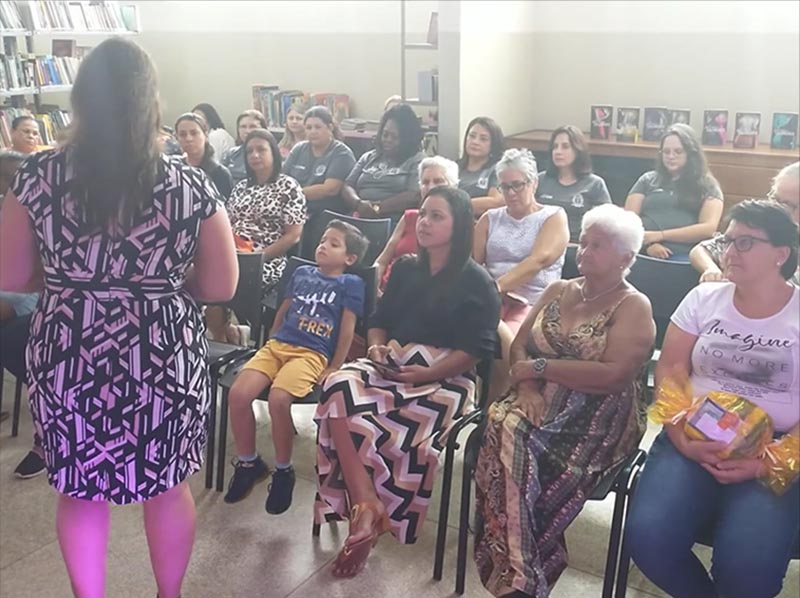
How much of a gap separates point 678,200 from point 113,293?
2.88 metres

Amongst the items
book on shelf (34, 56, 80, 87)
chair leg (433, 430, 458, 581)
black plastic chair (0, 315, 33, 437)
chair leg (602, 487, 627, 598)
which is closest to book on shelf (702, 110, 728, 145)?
chair leg (433, 430, 458, 581)

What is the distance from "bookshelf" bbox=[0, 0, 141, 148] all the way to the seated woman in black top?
413 centimetres

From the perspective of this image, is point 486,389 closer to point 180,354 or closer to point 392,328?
point 392,328

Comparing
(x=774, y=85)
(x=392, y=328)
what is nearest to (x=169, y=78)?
(x=774, y=85)

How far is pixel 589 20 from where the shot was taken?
5.72 m

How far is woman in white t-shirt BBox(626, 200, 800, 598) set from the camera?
6.20ft

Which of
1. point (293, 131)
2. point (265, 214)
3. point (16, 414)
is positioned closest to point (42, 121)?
point (293, 131)

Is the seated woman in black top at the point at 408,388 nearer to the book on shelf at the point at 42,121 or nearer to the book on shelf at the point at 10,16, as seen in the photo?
the book on shelf at the point at 42,121

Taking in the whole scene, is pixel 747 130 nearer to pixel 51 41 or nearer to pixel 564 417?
pixel 564 417

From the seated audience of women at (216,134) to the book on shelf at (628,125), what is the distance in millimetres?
2692

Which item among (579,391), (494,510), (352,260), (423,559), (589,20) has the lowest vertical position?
(423,559)

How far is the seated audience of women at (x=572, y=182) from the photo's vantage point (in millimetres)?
4051

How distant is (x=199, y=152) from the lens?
13.9 feet

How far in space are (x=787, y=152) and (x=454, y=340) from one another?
3425 mm
